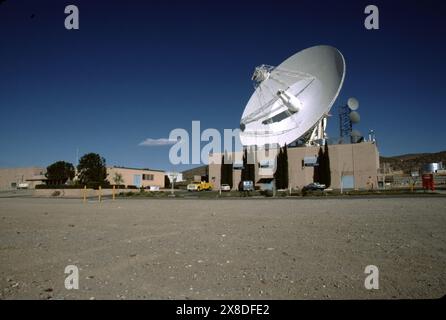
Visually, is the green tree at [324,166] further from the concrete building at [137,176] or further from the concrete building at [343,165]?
the concrete building at [137,176]

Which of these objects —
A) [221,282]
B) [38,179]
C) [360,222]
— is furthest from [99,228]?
[38,179]

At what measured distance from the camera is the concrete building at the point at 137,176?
281 feet

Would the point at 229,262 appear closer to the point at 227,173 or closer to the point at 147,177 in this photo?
the point at 227,173

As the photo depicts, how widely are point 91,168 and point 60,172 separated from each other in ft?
62.9

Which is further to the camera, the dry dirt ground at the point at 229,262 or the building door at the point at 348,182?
the building door at the point at 348,182

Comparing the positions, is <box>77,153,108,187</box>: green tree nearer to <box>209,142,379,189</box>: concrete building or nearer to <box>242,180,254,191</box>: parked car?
<box>242,180,254,191</box>: parked car

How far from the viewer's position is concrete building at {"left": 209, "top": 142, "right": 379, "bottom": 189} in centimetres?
5331

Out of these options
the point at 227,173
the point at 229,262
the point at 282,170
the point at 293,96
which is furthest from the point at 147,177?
the point at 229,262

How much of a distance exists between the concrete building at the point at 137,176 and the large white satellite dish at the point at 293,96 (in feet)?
151

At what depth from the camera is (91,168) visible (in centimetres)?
7681

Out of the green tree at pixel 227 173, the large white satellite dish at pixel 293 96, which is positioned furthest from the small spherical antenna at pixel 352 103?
the green tree at pixel 227 173

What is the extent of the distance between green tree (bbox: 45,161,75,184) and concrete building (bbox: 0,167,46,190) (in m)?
18.5
